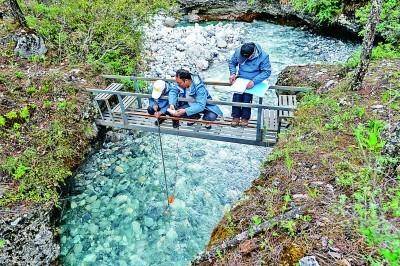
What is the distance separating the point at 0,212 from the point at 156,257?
3.02m

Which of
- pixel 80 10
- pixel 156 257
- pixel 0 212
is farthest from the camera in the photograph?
pixel 80 10

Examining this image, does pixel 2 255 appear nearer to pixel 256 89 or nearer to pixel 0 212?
pixel 0 212

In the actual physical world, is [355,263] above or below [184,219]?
above

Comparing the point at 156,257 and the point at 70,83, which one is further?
the point at 70,83

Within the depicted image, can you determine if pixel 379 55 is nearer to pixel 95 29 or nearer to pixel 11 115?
pixel 95 29

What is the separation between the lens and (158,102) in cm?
809

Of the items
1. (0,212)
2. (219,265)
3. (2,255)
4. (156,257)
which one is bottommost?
(156,257)

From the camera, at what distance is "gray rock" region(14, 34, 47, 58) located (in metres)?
10.1

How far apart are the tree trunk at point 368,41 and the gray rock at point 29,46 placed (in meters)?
8.72

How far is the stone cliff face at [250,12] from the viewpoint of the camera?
1651 centimetres

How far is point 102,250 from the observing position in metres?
6.98

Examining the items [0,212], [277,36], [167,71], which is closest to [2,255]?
[0,212]

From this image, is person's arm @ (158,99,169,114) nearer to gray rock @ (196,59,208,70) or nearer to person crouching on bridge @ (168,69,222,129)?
person crouching on bridge @ (168,69,222,129)

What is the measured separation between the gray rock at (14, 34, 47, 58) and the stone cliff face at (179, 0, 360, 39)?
977 centimetres
